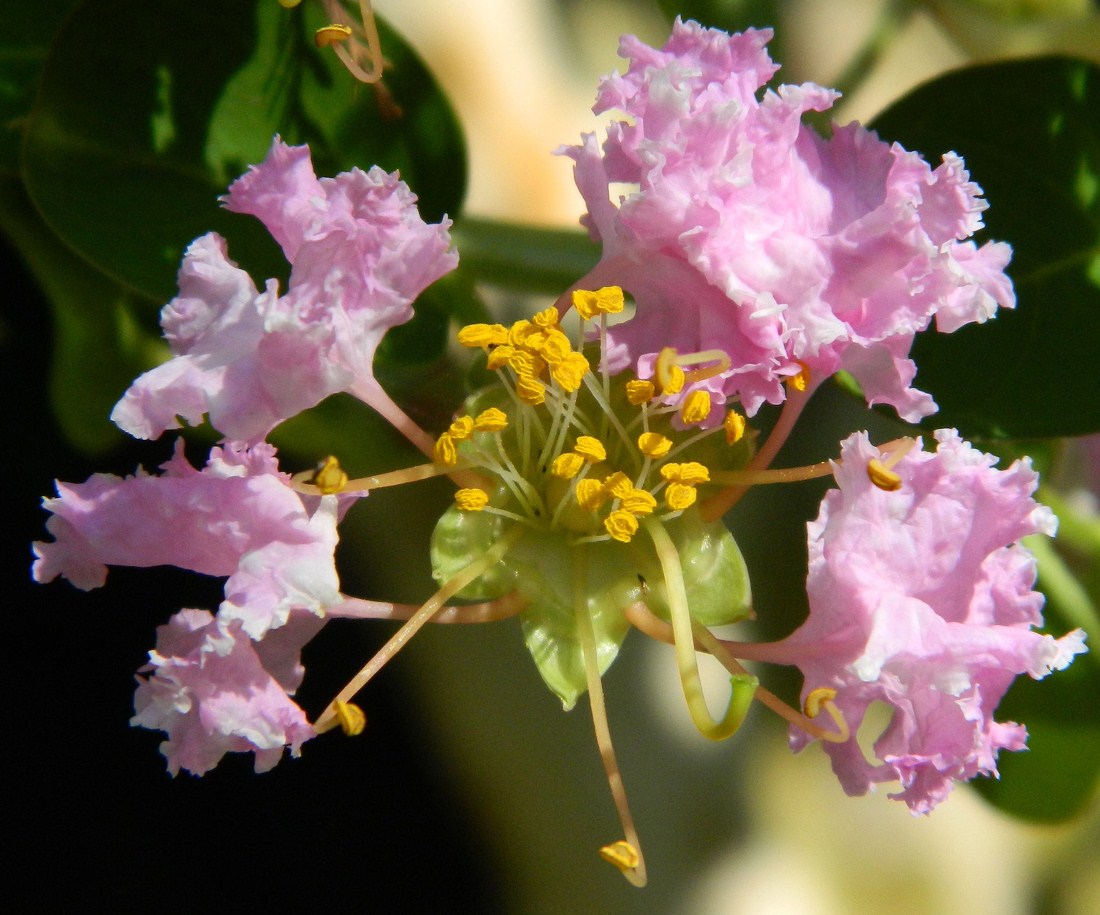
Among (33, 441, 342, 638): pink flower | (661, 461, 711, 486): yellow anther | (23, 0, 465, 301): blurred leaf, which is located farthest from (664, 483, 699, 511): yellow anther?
(23, 0, 465, 301): blurred leaf

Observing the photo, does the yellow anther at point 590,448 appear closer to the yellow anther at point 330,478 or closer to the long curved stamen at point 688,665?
the long curved stamen at point 688,665

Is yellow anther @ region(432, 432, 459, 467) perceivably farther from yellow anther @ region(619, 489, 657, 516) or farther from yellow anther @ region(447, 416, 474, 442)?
yellow anther @ region(619, 489, 657, 516)

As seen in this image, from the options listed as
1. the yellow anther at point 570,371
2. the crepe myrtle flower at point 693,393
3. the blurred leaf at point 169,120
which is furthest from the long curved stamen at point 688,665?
the blurred leaf at point 169,120

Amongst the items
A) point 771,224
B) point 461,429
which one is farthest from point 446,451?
point 771,224

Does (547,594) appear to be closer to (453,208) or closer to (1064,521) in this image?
(453,208)

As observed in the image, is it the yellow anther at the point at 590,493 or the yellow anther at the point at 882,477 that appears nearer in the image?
the yellow anther at the point at 882,477

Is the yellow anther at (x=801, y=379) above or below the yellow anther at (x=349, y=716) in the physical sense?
above
